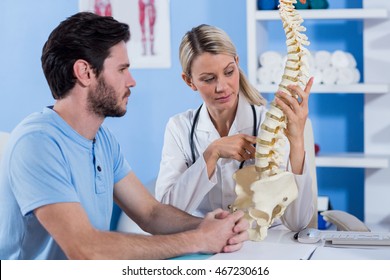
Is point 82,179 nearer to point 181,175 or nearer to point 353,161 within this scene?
point 181,175

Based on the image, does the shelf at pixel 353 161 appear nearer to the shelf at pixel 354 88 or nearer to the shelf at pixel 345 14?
the shelf at pixel 354 88

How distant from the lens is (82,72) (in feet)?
4.34

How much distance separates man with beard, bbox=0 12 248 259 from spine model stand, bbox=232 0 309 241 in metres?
0.05

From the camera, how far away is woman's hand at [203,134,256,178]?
1.39 meters

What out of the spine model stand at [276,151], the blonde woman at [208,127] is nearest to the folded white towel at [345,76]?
the blonde woman at [208,127]

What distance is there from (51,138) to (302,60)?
0.42m

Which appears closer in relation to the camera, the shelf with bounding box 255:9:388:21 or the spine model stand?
the spine model stand

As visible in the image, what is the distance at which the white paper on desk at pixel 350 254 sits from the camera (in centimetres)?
120

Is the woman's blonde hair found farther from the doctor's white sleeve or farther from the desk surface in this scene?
the desk surface

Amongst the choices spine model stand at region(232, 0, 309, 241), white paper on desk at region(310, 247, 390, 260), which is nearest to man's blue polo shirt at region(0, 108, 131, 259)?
spine model stand at region(232, 0, 309, 241)

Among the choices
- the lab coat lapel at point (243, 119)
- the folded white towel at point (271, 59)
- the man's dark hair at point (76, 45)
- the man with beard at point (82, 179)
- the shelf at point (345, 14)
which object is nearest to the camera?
the man with beard at point (82, 179)

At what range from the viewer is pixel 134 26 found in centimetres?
243

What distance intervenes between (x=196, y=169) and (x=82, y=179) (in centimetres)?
25
